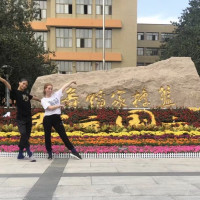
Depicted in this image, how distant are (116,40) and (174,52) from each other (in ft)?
26.9

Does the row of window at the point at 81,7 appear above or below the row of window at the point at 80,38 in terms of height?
above

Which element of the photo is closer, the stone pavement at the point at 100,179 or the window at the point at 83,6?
the stone pavement at the point at 100,179

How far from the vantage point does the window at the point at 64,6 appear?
3462 cm

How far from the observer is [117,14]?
35344mm

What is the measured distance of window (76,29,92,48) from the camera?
115ft

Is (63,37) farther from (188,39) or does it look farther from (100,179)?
(100,179)

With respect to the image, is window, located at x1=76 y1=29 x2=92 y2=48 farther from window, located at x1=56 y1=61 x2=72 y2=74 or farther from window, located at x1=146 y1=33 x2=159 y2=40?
window, located at x1=146 y1=33 x2=159 y2=40

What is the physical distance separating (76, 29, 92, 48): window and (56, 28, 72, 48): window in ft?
3.01

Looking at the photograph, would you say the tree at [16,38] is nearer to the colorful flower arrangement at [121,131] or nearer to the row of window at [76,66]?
the colorful flower arrangement at [121,131]

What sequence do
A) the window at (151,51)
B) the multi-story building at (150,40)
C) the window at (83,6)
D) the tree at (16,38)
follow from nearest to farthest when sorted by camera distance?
the tree at (16,38), the window at (83,6), the multi-story building at (150,40), the window at (151,51)

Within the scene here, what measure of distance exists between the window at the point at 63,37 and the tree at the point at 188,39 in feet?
34.6

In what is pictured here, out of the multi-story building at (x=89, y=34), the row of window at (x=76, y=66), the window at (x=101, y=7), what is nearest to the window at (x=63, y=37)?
the multi-story building at (x=89, y=34)

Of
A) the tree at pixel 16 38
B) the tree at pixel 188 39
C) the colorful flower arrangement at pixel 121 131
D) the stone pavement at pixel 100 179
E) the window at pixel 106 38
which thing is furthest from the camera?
A: the window at pixel 106 38

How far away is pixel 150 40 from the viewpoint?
49.0m
